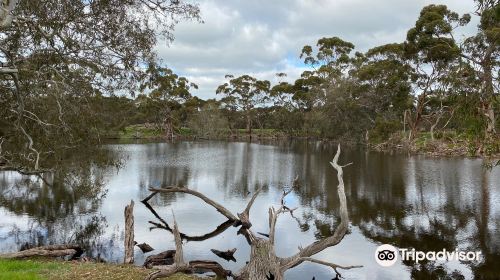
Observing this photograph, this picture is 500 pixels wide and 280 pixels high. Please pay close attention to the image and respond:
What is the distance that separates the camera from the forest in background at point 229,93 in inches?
353

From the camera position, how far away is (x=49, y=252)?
8336 mm

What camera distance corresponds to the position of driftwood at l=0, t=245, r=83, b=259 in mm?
7909

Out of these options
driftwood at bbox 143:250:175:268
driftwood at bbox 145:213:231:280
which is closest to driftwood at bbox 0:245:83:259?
driftwood at bbox 143:250:175:268

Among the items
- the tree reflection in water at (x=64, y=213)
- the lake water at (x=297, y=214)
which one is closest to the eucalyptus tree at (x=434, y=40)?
the lake water at (x=297, y=214)

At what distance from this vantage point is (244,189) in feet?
60.7

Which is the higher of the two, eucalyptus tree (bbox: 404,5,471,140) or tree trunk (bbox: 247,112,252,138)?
eucalyptus tree (bbox: 404,5,471,140)

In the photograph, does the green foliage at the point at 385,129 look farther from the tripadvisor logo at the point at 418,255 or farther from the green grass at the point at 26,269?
the green grass at the point at 26,269

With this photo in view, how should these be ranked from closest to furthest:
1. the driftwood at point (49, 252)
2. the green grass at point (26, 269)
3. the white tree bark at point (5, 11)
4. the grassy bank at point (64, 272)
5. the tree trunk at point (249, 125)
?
1. the green grass at point (26, 269)
2. the grassy bank at point (64, 272)
3. the white tree bark at point (5, 11)
4. the driftwood at point (49, 252)
5. the tree trunk at point (249, 125)

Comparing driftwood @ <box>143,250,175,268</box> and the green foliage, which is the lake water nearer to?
driftwood @ <box>143,250,175,268</box>

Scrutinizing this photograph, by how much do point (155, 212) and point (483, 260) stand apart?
29.7ft

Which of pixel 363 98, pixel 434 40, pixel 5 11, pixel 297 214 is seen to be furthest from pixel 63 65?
pixel 363 98

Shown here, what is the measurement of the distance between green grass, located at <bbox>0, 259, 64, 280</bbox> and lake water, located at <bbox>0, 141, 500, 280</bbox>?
7.57 ft

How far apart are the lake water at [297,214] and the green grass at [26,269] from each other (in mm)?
2307

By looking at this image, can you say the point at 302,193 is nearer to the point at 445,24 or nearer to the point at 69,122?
the point at 69,122
